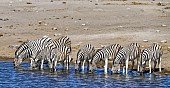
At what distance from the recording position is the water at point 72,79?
18.4 m

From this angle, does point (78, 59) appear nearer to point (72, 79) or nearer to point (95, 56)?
point (95, 56)

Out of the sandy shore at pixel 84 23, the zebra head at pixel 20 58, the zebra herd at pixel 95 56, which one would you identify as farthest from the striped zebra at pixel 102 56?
the zebra head at pixel 20 58

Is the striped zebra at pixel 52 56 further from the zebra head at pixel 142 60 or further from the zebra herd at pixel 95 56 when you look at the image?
the zebra head at pixel 142 60

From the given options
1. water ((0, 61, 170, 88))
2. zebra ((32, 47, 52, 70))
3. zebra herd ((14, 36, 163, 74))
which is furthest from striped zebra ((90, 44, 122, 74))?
zebra ((32, 47, 52, 70))

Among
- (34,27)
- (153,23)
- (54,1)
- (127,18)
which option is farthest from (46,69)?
(54,1)

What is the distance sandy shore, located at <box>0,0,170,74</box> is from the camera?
28.2 m

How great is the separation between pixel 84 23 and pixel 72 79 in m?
15.9

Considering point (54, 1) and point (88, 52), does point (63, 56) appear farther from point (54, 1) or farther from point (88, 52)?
point (54, 1)

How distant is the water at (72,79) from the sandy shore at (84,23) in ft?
7.67

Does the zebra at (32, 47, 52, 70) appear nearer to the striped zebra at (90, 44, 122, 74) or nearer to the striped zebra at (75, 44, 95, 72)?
the striped zebra at (75, 44, 95, 72)

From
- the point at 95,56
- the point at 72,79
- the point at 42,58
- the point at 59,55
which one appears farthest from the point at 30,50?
the point at 72,79

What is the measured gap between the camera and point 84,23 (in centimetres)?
3528

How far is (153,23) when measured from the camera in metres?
35.3

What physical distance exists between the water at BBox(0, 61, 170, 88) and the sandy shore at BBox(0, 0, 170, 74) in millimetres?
2337
